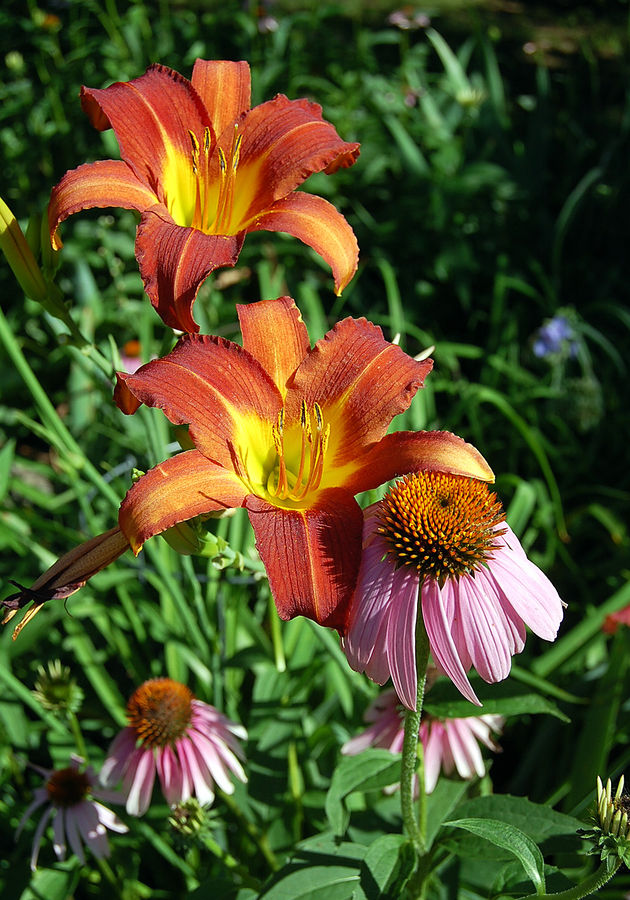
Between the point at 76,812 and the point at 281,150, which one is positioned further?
the point at 76,812

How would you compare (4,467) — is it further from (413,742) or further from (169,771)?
(413,742)

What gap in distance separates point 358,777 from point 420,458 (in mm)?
439

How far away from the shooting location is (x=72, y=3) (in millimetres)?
3086

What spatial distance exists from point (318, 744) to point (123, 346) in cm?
156

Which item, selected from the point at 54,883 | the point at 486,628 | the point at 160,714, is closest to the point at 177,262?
the point at 486,628

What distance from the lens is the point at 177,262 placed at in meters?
0.87

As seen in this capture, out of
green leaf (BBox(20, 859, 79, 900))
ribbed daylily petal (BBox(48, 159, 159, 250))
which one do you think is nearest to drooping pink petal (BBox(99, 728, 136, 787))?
green leaf (BBox(20, 859, 79, 900))

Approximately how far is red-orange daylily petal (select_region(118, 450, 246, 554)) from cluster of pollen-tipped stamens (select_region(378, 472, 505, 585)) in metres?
0.16

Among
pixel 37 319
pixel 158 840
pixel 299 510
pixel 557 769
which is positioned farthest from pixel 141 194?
Answer: pixel 37 319

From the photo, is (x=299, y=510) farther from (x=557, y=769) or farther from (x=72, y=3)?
(x=72, y=3)

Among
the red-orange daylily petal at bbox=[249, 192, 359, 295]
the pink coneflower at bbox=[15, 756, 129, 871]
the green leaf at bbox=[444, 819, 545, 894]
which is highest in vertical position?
the red-orange daylily petal at bbox=[249, 192, 359, 295]

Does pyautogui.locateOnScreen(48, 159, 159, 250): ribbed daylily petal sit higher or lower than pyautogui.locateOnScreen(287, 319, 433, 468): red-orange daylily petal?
higher

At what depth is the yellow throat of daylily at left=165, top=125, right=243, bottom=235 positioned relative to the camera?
108cm

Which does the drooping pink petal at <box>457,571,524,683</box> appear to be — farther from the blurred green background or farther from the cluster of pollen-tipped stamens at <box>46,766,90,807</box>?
the cluster of pollen-tipped stamens at <box>46,766,90,807</box>
